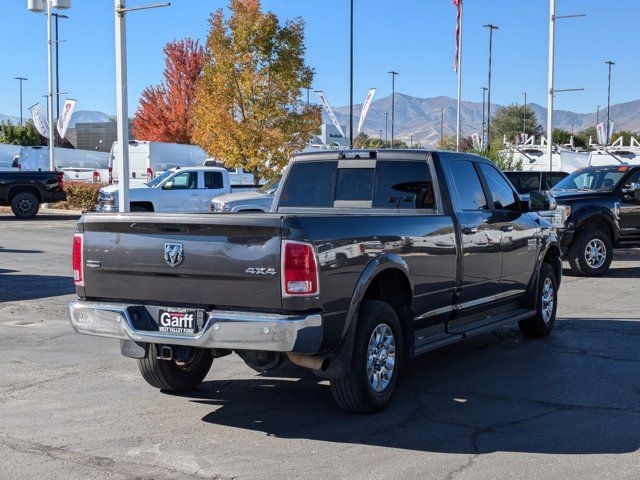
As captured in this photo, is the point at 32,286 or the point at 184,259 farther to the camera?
the point at 32,286

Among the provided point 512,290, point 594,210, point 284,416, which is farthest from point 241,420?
point 594,210

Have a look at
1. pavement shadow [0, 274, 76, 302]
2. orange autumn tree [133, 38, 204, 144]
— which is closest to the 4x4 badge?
pavement shadow [0, 274, 76, 302]

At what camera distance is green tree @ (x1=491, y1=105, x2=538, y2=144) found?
401ft

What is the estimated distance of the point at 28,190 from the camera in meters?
28.8

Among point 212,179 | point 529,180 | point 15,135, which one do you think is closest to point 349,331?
point 529,180

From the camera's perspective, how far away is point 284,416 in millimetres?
6254

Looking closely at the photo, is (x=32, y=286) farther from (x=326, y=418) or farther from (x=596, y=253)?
(x=596, y=253)

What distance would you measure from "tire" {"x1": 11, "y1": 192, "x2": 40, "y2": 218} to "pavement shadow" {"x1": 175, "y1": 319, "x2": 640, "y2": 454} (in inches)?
909

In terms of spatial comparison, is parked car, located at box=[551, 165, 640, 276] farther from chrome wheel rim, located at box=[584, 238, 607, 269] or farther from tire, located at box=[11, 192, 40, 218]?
tire, located at box=[11, 192, 40, 218]

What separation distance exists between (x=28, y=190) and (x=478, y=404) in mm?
25024

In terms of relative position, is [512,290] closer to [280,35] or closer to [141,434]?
[141,434]

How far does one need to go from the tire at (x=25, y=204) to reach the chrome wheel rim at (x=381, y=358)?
24.7m

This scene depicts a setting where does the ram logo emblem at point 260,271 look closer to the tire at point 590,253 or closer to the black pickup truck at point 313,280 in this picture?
the black pickup truck at point 313,280

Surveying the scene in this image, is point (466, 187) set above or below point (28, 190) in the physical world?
above
